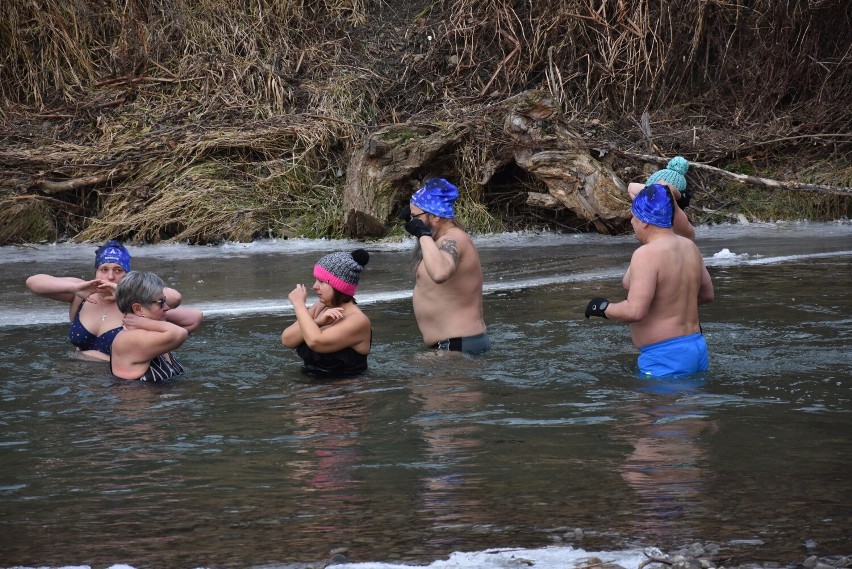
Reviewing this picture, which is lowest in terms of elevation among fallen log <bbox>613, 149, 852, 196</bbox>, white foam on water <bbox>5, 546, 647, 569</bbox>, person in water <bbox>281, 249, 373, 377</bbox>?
white foam on water <bbox>5, 546, 647, 569</bbox>

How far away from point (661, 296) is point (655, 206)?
0.50 meters

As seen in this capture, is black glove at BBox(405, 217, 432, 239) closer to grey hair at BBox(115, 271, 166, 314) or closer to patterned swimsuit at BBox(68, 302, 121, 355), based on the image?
grey hair at BBox(115, 271, 166, 314)

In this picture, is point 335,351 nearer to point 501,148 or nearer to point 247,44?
point 501,148

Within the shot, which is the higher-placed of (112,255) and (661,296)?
(112,255)

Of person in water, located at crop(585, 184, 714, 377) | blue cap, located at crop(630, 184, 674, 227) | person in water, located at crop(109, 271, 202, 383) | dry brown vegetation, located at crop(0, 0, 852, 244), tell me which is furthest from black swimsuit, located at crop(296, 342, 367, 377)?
dry brown vegetation, located at crop(0, 0, 852, 244)

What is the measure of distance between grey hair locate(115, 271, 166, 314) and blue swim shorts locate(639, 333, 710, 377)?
9.34 feet

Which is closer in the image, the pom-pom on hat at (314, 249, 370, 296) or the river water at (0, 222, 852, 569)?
the river water at (0, 222, 852, 569)

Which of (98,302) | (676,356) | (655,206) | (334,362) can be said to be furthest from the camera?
(98,302)

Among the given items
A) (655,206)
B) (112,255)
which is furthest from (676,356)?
(112,255)

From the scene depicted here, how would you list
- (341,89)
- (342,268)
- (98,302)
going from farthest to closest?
(341,89) → (98,302) → (342,268)

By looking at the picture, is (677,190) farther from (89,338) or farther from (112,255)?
(89,338)

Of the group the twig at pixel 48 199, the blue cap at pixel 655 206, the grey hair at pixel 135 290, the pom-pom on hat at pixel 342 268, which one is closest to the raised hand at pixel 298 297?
the pom-pom on hat at pixel 342 268

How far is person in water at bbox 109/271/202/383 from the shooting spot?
6516 mm

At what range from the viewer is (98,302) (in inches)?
285
